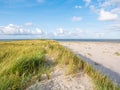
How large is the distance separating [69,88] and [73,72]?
962 millimetres

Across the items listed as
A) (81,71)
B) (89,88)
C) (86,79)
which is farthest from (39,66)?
(89,88)

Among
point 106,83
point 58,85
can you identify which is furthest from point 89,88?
point 58,85

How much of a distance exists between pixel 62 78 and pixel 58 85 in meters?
0.52

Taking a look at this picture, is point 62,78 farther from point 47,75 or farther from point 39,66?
point 39,66

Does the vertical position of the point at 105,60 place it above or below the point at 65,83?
below

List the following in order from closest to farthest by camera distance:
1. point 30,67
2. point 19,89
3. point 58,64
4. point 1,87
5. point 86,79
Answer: point 1,87, point 19,89, point 86,79, point 30,67, point 58,64

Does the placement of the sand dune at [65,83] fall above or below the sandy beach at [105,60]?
above

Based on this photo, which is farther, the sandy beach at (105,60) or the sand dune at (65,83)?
the sandy beach at (105,60)

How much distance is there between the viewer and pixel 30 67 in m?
6.51

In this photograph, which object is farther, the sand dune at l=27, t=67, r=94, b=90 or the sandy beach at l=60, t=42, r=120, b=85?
the sandy beach at l=60, t=42, r=120, b=85

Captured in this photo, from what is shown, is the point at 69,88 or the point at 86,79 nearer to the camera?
the point at 69,88

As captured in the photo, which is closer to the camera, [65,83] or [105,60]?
[65,83]

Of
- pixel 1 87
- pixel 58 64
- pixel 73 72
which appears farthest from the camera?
pixel 58 64

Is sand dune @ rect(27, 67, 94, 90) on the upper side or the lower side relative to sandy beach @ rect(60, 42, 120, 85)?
upper
